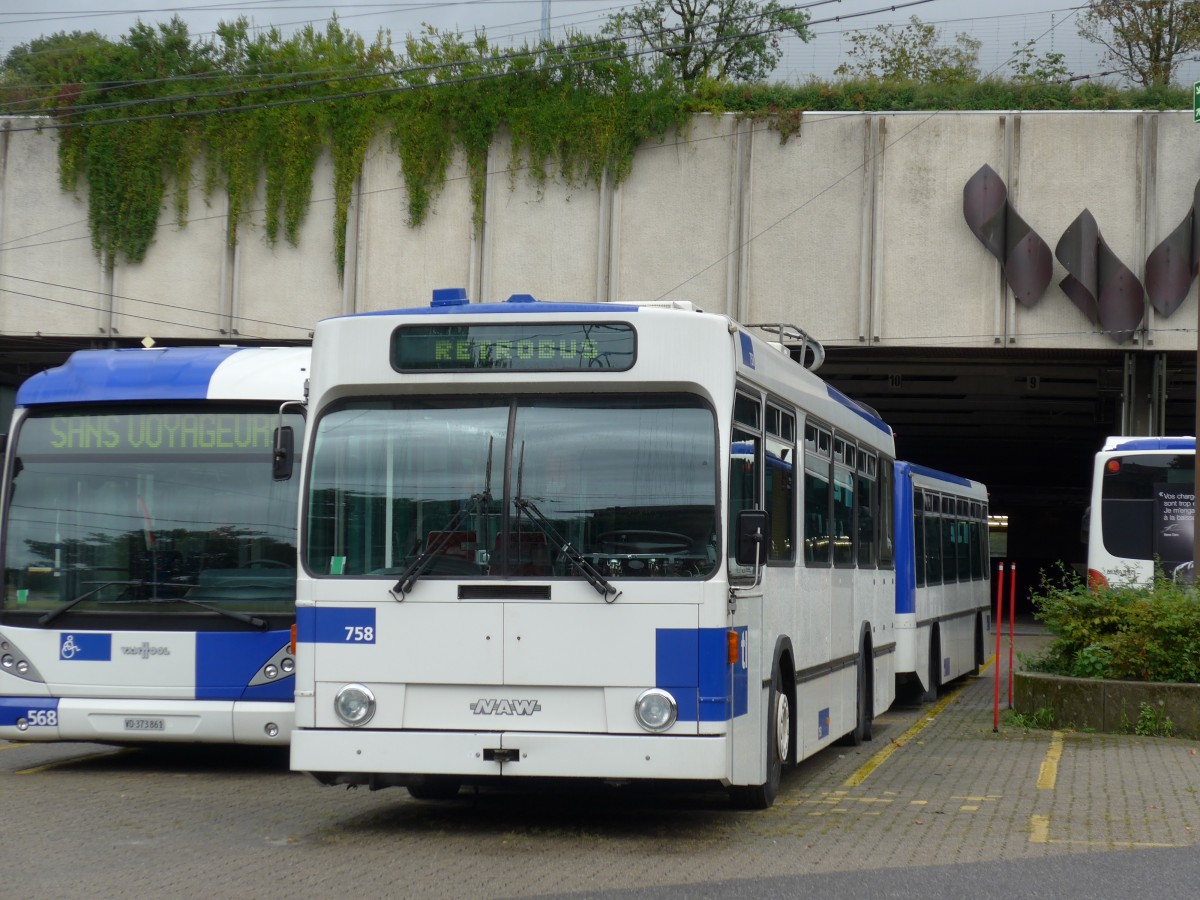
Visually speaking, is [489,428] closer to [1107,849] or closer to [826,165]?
[1107,849]

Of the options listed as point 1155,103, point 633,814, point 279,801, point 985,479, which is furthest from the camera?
point 985,479

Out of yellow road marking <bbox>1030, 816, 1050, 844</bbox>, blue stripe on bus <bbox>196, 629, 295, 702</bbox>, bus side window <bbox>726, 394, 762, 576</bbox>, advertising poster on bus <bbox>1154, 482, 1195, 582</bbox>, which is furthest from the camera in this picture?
advertising poster on bus <bbox>1154, 482, 1195, 582</bbox>

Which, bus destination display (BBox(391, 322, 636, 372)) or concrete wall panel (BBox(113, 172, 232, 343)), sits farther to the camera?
concrete wall panel (BBox(113, 172, 232, 343))

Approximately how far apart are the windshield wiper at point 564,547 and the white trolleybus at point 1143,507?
12600 mm

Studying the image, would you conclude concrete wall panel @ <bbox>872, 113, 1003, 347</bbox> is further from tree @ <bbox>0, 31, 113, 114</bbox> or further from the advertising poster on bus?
tree @ <bbox>0, 31, 113, 114</bbox>

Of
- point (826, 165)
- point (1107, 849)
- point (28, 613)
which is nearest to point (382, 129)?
point (826, 165)

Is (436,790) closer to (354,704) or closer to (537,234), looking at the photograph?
(354,704)

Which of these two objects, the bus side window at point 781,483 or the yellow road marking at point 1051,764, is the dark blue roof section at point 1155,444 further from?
the bus side window at point 781,483

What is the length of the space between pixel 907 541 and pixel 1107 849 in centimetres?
895

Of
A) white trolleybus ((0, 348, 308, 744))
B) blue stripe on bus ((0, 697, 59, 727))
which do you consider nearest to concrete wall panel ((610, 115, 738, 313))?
white trolleybus ((0, 348, 308, 744))

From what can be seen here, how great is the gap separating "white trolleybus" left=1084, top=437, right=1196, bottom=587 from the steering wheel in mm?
12374

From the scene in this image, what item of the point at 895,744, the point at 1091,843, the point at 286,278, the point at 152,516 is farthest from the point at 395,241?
the point at 1091,843

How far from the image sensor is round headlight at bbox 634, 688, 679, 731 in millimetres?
8172

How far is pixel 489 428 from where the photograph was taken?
28.0 ft
